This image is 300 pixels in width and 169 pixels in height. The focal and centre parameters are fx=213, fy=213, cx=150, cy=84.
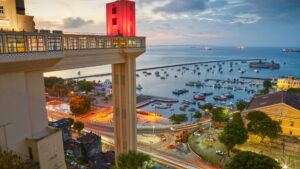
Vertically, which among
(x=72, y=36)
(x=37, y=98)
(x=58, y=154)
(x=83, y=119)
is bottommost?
(x=83, y=119)

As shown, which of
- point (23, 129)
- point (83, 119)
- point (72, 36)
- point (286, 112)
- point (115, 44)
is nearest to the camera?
point (23, 129)

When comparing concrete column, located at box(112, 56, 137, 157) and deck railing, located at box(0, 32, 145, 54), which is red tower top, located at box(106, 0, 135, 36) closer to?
deck railing, located at box(0, 32, 145, 54)

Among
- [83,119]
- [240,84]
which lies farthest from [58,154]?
[240,84]

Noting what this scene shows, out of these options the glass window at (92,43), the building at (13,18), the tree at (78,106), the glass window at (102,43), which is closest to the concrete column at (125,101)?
the glass window at (102,43)

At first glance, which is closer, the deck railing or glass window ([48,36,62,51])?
the deck railing

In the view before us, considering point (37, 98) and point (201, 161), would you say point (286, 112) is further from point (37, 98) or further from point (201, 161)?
point (37, 98)

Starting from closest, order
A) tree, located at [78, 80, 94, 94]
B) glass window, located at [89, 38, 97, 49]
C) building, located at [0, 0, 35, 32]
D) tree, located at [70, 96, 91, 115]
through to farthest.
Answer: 1. building, located at [0, 0, 35, 32]
2. glass window, located at [89, 38, 97, 49]
3. tree, located at [70, 96, 91, 115]
4. tree, located at [78, 80, 94, 94]

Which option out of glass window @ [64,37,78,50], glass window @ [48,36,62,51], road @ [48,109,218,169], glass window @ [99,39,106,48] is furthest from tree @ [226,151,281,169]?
glass window @ [48,36,62,51]

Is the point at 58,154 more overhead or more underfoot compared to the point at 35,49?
more underfoot

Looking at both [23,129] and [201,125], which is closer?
[23,129]
